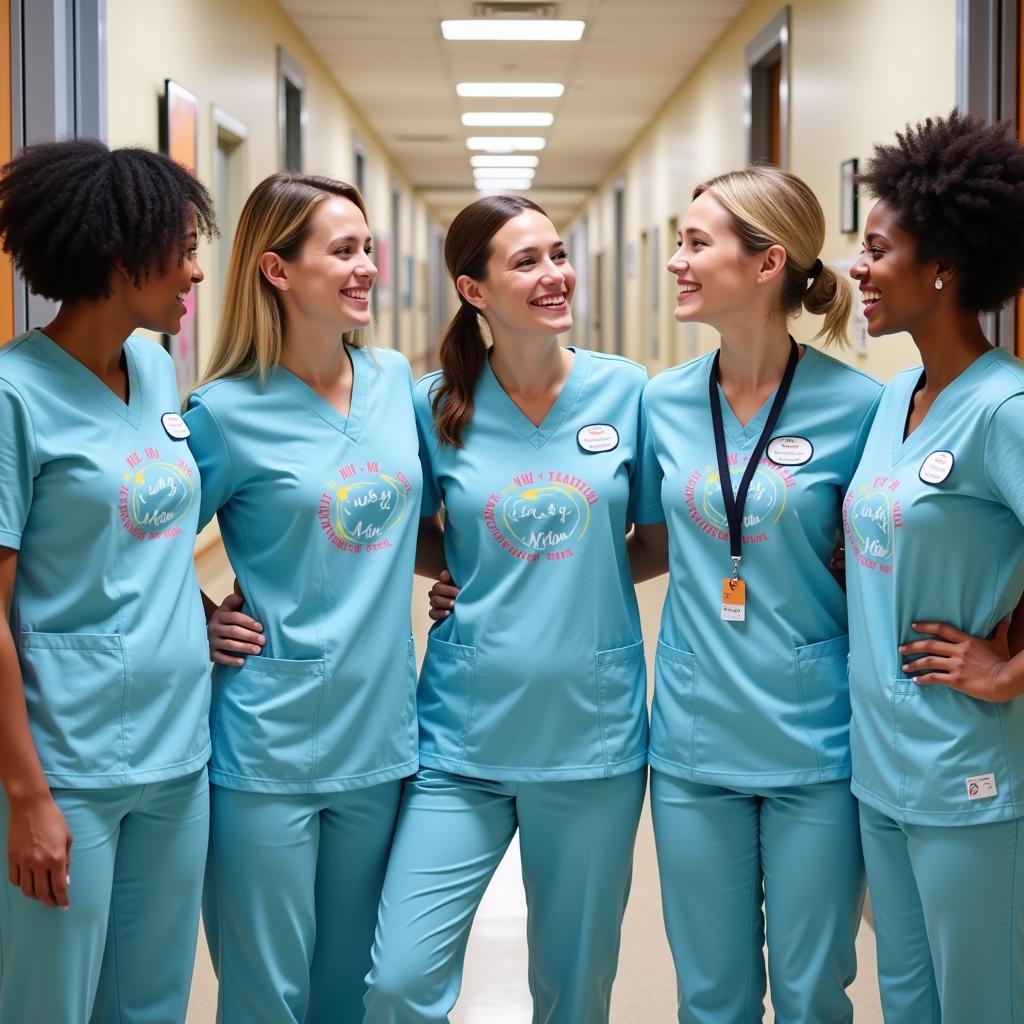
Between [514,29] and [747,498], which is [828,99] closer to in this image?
[514,29]

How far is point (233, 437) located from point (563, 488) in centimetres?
54

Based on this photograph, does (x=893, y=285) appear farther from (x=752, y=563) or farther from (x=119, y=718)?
(x=119, y=718)

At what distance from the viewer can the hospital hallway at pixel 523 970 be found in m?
2.80

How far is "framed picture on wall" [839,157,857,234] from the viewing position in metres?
5.85

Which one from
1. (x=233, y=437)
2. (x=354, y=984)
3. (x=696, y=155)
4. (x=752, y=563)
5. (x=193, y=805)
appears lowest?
(x=354, y=984)

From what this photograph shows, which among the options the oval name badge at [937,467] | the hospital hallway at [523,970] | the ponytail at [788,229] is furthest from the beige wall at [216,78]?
the hospital hallway at [523,970]

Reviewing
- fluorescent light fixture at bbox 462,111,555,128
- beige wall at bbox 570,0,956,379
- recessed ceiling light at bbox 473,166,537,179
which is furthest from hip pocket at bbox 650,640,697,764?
recessed ceiling light at bbox 473,166,537,179

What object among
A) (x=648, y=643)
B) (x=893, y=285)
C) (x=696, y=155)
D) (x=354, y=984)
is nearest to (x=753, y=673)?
(x=893, y=285)

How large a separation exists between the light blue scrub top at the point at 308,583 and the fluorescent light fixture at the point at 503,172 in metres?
16.4

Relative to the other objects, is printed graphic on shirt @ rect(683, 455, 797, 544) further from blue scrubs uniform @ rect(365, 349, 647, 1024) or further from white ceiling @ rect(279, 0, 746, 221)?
white ceiling @ rect(279, 0, 746, 221)

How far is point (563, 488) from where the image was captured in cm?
212

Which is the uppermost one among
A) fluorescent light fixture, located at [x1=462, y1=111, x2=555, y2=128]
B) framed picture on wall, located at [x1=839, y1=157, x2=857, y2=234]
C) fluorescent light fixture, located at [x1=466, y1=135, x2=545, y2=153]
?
fluorescent light fixture, located at [x1=466, y1=135, x2=545, y2=153]

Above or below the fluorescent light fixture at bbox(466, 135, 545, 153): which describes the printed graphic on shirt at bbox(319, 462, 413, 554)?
below

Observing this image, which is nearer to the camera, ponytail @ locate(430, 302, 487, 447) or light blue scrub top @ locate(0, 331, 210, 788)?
light blue scrub top @ locate(0, 331, 210, 788)
